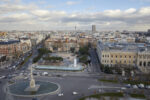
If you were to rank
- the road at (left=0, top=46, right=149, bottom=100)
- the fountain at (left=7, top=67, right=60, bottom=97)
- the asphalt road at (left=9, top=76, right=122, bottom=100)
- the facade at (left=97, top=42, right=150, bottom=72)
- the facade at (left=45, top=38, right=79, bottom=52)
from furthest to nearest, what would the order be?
the facade at (left=45, top=38, right=79, bottom=52)
the facade at (left=97, top=42, right=150, bottom=72)
the fountain at (left=7, top=67, right=60, bottom=97)
the road at (left=0, top=46, right=149, bottom=100)
the asphalt road at (left=9, top=76, right=122, bottom=100)

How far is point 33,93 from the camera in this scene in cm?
2719

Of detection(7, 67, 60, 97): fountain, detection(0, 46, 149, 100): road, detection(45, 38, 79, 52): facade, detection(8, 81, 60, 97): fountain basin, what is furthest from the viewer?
detection(45, 38, 79, 52): facade

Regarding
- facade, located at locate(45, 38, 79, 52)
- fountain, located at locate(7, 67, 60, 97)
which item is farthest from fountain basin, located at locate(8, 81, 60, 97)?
facade, located at locate(45, 38, 79, 52)

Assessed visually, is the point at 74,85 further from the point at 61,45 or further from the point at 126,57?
the point at 61,45

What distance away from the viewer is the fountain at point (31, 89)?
27.0 m

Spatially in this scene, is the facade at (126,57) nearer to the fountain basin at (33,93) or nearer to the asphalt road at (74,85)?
the asphalt road at (74,85)

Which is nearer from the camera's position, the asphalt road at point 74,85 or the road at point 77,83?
the asphalt road at point 74,85

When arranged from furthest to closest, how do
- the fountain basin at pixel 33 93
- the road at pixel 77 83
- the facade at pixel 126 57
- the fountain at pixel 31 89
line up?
the facade at pixel 126 57, the fountain at pixel 31 89, the fountain basin at pixel 33 93, the road at pixel 77 83

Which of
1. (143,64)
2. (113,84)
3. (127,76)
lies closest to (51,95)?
(113,84)

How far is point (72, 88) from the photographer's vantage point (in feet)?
97.5

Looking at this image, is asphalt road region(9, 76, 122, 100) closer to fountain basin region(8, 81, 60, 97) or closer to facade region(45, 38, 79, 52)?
fountain basin region(8, 81, 60, 97)

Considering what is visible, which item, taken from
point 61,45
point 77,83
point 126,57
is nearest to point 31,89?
point 77,83

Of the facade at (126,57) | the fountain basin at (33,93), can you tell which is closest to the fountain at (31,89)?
the fountain basin at (33,93)

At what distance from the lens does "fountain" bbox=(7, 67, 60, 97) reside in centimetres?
2701
